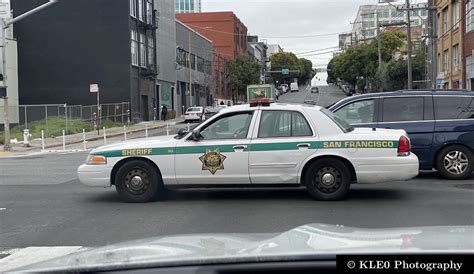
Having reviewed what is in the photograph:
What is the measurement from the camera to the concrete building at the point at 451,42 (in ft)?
127

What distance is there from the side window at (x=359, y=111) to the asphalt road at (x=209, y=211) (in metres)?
1.62

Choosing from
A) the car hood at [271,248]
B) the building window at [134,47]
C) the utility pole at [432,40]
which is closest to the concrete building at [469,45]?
the utility pole at [432,40]

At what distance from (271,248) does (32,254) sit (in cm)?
486

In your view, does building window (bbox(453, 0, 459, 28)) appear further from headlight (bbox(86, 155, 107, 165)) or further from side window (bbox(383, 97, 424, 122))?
headlight (bbox(86, 155, 107, 165))

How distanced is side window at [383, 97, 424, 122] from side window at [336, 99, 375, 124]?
268 millimetres

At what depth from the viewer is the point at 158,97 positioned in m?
55.2

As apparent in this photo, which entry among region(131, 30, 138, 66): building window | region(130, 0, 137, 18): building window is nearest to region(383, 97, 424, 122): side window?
region(131, 30, 138, 66): building window

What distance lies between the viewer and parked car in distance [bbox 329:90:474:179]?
11617 mm

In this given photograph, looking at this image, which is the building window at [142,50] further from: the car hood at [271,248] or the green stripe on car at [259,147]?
the car hood at [271,248]

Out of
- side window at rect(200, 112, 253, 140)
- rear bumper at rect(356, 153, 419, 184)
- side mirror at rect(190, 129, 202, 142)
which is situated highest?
side window at rect(200, 112, 253, 140)

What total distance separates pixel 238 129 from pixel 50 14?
40.3 meters

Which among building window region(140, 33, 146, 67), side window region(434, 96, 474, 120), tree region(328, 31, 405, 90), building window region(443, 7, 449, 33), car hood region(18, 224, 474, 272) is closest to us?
car hood region(18, 224, 474, 272)

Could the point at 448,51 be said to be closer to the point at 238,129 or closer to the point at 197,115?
the point at 197,115

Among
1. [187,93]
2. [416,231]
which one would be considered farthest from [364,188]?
[187,93]
